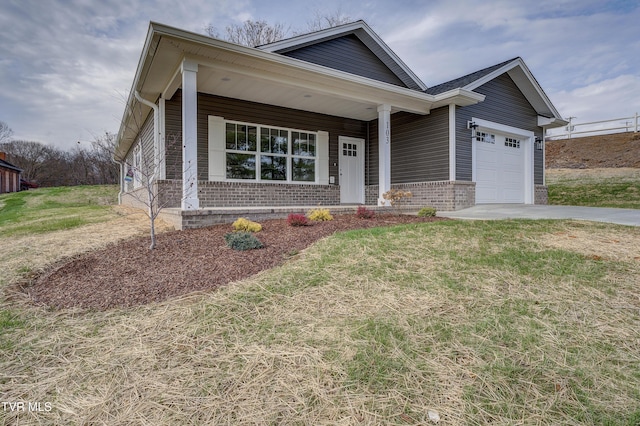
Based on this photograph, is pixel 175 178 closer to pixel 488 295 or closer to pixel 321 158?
pixel 321 158

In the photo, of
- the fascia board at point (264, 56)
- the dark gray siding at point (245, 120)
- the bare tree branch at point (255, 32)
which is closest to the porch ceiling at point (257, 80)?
the fascia board at point (264, 56)

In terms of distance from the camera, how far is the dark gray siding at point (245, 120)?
7777mm

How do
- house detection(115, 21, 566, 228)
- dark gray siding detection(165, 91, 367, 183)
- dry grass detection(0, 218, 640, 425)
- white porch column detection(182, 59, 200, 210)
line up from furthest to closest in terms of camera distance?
dark gray siding detection(165, 91, 367, 183) < house detection(115, 21, 566, 228) < white porch column detection(182, 59, 200, 210) < dry grass detection(0, 218, 640, 425)

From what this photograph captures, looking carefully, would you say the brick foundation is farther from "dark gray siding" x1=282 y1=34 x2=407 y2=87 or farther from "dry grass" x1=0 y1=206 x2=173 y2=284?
"dark gray siding" x1=282 y1=34 x2=407 y2=87

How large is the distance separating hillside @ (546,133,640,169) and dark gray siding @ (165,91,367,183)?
14578mm

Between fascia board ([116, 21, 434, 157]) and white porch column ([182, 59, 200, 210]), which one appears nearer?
fascia board ([116, 21, 434, 157])

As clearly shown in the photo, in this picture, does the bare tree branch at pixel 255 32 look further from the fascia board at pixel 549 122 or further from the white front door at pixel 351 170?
the fascia board at pixel 549 122

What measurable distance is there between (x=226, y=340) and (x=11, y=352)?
1381 millimetres

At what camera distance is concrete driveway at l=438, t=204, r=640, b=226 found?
595 centimetres

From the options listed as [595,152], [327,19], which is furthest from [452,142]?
[595,152]

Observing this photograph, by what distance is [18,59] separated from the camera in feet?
46.1

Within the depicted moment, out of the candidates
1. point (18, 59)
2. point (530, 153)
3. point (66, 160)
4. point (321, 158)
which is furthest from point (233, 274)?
point (66, 160)

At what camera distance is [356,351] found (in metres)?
2.03

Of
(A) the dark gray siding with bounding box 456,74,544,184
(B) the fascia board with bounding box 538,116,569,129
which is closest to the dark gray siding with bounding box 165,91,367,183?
(A) the dark gray siding with bounding box 456,74,544,184
